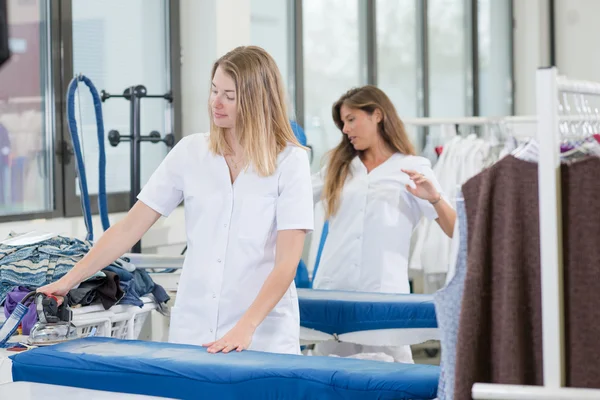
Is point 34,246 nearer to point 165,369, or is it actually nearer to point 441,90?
point 165,369

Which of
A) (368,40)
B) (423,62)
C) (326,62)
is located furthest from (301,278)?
(423,62)

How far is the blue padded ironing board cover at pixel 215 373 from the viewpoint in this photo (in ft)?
5.59

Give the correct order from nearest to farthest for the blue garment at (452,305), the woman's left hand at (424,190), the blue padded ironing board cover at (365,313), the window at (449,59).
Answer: the blue garment at (452,305)
the blue padded ironing board cover at (365,313)
the woman's left hand at (424,190)
the window at (449,59)

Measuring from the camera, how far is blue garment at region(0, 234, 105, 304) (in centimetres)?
215

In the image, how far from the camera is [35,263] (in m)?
2.21

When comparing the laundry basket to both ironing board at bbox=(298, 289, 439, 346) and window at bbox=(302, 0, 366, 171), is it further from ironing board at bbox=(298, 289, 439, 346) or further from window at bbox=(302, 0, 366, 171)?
window at bbox=(302, 0, 366, 171)

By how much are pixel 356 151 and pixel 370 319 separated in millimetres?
729

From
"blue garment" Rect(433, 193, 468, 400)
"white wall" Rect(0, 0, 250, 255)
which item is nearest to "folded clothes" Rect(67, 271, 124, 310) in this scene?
"blue garment" Rect(433, 193, 468, 400)

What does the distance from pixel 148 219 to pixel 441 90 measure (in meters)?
4.47

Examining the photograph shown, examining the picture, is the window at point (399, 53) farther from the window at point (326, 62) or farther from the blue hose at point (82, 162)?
the blue hose at point (82, 162)

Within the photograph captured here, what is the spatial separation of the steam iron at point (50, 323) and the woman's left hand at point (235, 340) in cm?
34

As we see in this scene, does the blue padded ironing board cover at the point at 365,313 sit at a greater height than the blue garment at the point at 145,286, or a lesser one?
lesser

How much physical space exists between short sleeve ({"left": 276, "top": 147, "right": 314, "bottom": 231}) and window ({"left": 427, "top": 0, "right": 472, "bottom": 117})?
420cm

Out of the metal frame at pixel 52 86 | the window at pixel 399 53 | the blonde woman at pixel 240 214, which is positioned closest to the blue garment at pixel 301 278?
the metal frame at pixel 52 86
